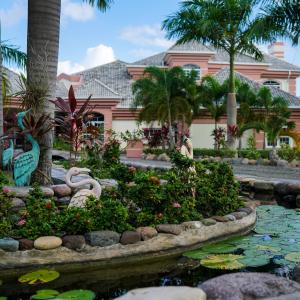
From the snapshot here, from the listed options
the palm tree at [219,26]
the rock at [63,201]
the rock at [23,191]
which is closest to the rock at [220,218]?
the rock at [63,201]

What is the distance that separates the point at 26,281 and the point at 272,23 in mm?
15319

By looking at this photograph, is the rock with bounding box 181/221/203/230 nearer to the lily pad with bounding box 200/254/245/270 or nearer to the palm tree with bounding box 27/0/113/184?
the lily pad with bounding box 200/254/245/270

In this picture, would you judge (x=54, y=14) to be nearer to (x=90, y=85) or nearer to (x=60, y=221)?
(x=60, y=221)

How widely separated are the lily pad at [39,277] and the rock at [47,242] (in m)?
0.29

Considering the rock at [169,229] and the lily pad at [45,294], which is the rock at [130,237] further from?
the lily pad at [45,294]

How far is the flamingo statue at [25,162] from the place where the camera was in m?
7.22

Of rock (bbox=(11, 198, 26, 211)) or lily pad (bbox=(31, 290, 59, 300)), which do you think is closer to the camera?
lily pad (bbox=(31, 290, 59, 300))

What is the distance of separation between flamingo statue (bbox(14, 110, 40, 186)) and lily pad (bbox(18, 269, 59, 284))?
2.59 metres

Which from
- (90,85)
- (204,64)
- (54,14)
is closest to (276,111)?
(204,64)

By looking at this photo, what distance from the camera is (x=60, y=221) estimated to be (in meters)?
5.56

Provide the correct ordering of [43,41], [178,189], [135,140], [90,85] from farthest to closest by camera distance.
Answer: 1. [90,85]
2. [135,140]
3. [43,41]
4. [178,189]

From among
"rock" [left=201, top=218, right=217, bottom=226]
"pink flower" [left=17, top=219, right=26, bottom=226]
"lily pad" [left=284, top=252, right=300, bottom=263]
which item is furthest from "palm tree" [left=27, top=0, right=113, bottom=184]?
"lily pad" [left=284, top=252, right=300, bottom=263]

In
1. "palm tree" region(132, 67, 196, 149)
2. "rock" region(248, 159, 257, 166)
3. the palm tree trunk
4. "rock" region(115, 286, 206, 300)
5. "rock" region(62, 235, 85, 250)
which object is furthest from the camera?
"palm tree" region(132, 67, 196, 149)

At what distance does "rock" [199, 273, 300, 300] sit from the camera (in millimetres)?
3430
